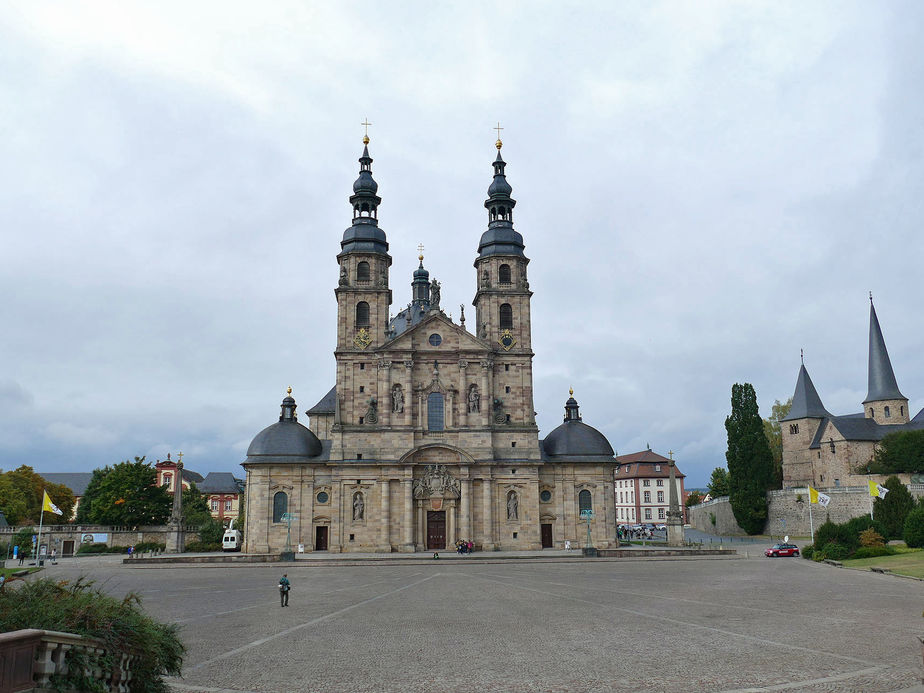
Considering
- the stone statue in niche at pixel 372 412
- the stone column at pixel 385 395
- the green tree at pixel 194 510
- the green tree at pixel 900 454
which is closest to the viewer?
the stone column at pixel 385 395

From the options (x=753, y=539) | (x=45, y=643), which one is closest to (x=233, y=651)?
(x=45, y=643)

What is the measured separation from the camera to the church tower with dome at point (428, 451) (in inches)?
2277

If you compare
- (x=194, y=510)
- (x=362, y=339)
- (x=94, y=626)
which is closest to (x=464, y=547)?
(x=362, y=339)

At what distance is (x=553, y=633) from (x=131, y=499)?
61128 mm

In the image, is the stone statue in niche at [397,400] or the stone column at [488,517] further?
the stone statue in niche at [397,400]

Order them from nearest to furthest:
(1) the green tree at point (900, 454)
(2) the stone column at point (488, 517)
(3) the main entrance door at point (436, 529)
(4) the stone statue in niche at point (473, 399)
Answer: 1. (2) the stone column at point (488, 517)
2. (3) the main entrance door at point (436, 529)
3. (4) the stone statue in niche at point (473, 399)
4. (1) the green tree at point (900, 454)

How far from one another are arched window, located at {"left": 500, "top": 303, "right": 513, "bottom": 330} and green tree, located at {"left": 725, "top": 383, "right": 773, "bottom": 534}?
2866 cm

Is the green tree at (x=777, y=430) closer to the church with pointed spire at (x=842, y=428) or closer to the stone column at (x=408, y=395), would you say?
the church with pointed spire at (x=842, y=428)

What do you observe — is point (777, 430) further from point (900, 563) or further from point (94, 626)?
point (94, 626)

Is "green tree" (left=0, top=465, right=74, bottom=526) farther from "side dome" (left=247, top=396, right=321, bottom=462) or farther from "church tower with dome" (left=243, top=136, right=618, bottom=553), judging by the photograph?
"church tower with dome" (left=243, top=136, right=618, bottom=553)

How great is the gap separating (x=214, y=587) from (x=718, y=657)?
78.6 feet

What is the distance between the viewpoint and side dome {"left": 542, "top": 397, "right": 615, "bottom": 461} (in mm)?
61344

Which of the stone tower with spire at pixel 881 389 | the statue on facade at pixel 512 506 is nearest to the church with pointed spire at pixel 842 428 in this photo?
the stone tower with spire at pixel 881 389

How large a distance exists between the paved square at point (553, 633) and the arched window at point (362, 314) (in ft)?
101
